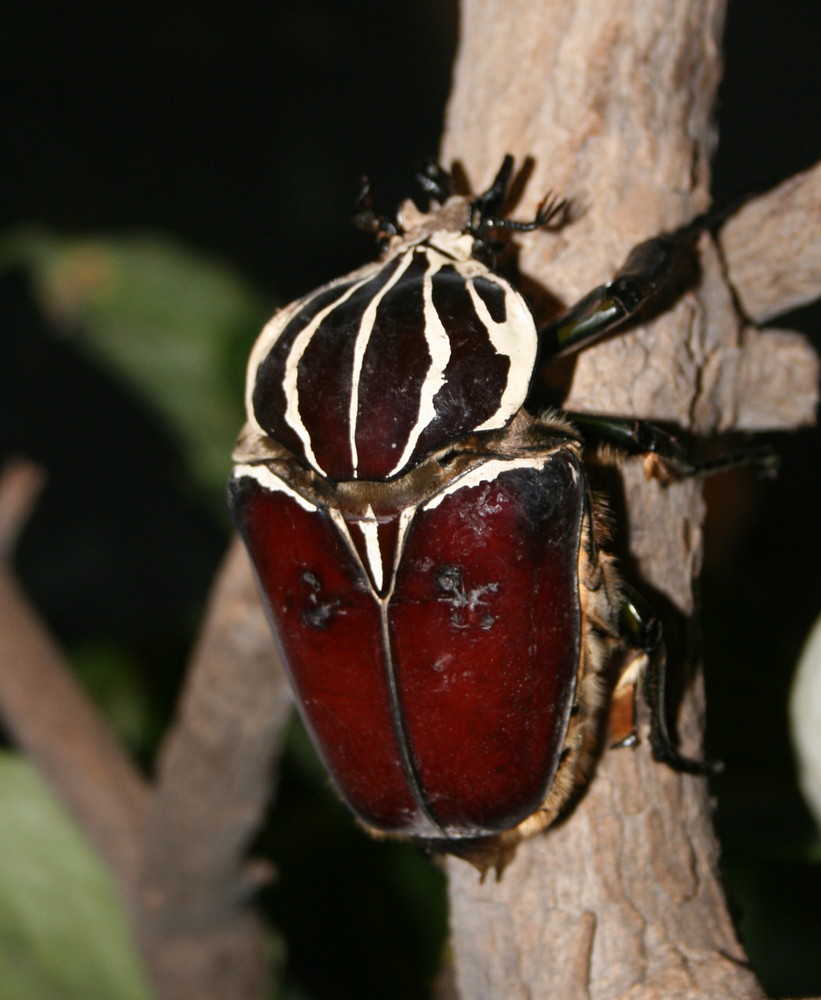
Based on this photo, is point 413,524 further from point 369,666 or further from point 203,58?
point 203,58

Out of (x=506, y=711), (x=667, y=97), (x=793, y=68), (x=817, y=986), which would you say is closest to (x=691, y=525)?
(x=506, y=711)

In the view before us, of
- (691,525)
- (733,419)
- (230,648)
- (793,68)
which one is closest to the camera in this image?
(691,525)

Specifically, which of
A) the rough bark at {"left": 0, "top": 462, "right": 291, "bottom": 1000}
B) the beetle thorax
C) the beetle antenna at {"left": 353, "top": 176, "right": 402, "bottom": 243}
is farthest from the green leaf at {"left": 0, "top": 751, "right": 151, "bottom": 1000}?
the beetle antenna at {"left": 353, "top": 176, "right": 402, "bottom": 243}

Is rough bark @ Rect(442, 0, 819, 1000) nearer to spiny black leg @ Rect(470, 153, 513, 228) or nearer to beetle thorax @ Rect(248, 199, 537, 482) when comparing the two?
spiny black leg @ Rect(470, 153, 513, 228)

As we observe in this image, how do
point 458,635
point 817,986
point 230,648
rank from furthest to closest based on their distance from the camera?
point 817,986
point 230,648
point 458,635

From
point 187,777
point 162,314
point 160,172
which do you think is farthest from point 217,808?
point 160,172

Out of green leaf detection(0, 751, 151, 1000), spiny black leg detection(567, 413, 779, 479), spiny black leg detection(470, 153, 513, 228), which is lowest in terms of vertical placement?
green leaf detection(0, 751, 151, 1000)

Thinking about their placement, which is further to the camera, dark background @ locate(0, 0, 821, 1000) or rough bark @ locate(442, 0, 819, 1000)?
dark background @ locate(0, 0, 821, 1000)
